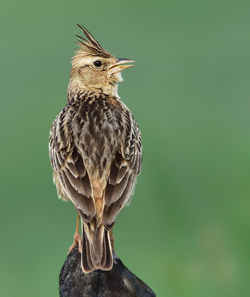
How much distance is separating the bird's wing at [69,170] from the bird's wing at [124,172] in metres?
0.17

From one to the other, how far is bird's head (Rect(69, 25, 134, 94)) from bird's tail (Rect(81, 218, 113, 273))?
7.67 feet

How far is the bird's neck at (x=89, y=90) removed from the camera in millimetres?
7145

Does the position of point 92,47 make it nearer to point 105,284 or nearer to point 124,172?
point 124,172

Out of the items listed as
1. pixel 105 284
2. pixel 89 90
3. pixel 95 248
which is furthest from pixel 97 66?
pixel 105 284

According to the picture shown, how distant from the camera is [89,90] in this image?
7.23 metres

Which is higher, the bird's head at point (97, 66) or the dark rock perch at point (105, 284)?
the bird's head at point (97, 66)

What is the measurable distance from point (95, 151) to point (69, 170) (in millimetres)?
310

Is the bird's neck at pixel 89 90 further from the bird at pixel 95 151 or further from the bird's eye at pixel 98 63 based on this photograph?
the bird's eye at pixel 98 63

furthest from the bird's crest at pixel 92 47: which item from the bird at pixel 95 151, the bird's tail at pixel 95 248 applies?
the bird's tail at pixel 95 248

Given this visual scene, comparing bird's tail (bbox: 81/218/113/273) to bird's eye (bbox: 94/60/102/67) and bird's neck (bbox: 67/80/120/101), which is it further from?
bird's eye (bbox: 94/60/102/67)

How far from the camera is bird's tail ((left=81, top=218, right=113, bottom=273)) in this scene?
15.9 ft

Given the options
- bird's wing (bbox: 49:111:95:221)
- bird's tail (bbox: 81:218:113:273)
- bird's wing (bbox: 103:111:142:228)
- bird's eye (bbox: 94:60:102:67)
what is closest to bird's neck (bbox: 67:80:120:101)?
bird's eye (bbox: 94:60:102:67)

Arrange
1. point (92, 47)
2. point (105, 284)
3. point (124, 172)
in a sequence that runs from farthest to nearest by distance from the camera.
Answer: point (92, 47), point (124, 172), point (105, 284)

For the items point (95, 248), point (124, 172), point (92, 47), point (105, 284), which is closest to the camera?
point (105, 284)
